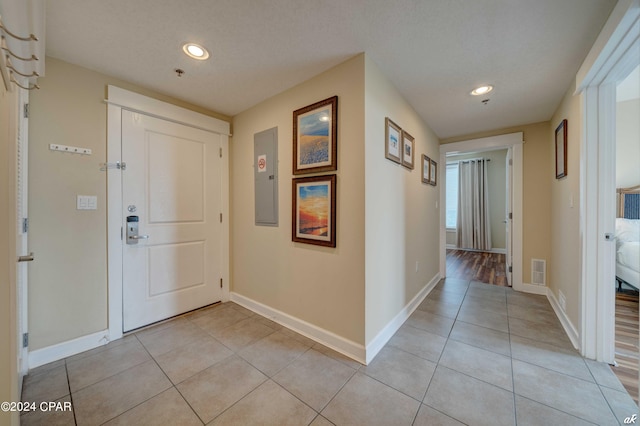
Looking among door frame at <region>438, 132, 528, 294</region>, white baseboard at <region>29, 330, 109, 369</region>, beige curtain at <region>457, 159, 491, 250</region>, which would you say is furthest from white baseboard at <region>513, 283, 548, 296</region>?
white baseboard at <region>29, 330, 109, 369</region>

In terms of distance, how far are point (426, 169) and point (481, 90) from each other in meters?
1.04

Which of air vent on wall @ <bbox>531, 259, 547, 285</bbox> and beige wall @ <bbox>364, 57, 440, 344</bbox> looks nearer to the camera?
beige wall @ <bbox>364, 57, 440, 344</bbox>

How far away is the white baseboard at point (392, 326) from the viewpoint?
1782 mm

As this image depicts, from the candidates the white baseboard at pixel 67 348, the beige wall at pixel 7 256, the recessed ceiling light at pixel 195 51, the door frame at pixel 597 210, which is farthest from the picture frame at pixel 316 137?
the white baseboard at pixel 67 348

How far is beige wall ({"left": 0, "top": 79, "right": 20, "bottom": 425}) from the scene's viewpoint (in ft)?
2.84

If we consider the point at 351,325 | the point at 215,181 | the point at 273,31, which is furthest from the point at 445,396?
the point at 215,181

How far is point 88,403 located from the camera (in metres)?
1.37

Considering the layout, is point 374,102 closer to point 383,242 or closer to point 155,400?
point 383,242

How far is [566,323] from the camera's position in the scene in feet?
7.09

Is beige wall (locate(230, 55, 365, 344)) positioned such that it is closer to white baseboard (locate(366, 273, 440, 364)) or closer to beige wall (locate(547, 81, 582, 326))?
white baseboard (locate(366, 273, 440, 364))

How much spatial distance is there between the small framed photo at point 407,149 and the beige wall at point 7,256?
98.5 inches

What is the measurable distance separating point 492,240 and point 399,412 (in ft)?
19.8

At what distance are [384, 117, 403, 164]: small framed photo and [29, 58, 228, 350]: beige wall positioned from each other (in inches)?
93.2

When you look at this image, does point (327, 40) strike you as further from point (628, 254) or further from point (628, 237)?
point (628, 237)
